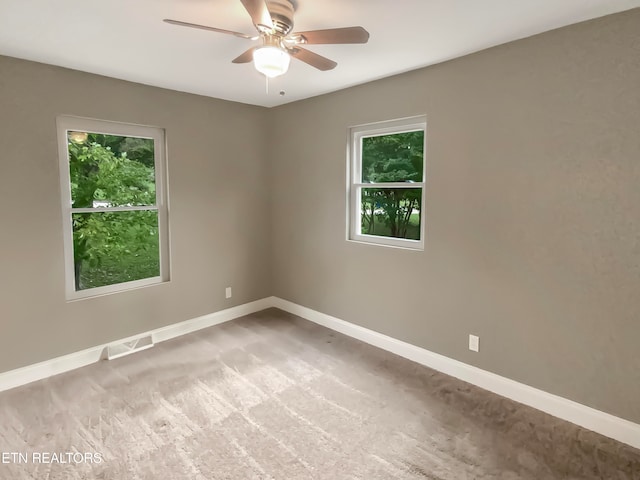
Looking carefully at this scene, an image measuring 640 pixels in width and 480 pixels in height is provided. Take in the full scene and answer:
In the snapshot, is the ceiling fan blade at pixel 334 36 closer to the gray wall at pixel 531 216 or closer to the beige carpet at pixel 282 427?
the gray wall at pixel 531 216

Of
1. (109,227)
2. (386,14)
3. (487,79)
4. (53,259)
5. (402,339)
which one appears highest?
(386,14)

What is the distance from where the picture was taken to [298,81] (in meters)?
3.25

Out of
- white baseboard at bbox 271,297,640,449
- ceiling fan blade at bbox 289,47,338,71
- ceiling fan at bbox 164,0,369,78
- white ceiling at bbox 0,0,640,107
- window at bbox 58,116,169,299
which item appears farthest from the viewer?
window at bbox 58,116,169,299

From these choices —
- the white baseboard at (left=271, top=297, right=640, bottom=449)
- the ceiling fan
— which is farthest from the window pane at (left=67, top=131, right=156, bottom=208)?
the white baseboard at (left=271, top=297, right=640, bottom=449)

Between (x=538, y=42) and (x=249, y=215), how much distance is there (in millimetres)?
3145

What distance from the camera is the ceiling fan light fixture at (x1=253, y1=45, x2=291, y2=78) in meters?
1.80

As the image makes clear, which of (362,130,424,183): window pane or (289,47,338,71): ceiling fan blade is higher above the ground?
(289,47,338,71): ceiling fan blade

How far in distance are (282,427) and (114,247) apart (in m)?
2.28

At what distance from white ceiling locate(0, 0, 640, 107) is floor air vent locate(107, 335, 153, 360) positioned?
2.37 metres

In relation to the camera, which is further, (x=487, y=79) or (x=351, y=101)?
→ (x=351, y=101)

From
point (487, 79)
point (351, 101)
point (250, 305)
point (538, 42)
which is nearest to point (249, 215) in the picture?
point (250, 305)

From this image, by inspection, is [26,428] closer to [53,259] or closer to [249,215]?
[53,259]

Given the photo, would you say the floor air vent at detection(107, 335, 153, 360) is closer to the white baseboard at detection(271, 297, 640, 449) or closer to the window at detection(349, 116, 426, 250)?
the white baseboard at detection(271, 297, 640, 449)

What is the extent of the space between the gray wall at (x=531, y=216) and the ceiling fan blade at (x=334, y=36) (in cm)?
125
